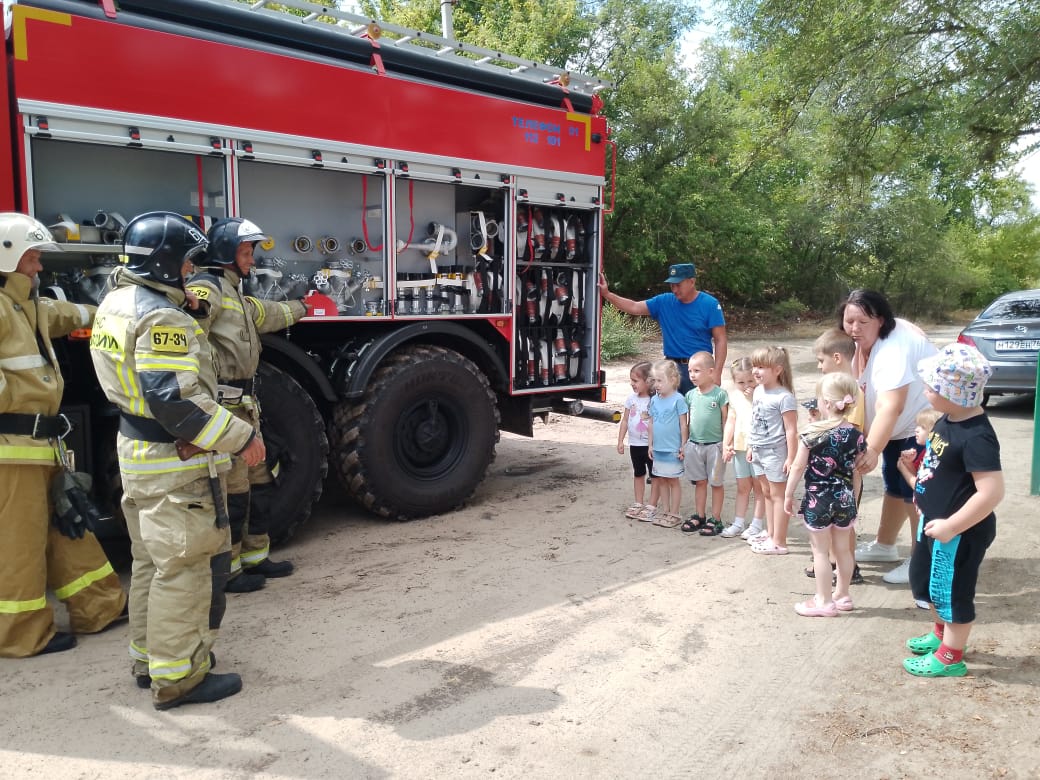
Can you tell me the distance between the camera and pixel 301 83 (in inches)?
203

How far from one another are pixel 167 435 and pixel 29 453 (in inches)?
38.3

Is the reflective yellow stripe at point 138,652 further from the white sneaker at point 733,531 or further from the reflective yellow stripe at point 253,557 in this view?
the white sneaker at point 733,531

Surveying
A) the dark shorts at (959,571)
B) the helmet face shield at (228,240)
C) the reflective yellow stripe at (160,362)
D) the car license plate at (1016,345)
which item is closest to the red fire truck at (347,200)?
the helmet face shield at (228,240)

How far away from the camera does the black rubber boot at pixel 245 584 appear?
459 centimetres

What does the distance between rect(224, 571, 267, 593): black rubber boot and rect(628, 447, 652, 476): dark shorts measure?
8.58 ft

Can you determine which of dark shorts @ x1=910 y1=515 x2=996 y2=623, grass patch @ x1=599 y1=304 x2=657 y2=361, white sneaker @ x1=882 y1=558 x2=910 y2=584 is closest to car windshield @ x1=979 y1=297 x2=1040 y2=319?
grass patch @ x1=599 y1=304 x2=657 y2=361

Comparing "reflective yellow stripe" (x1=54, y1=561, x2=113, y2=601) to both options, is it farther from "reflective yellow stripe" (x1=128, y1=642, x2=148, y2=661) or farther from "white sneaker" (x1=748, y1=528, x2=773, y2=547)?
"white sneaker" (x1=748, y1=528, x2=773, y2=547)

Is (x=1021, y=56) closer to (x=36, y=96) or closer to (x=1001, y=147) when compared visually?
(x=1001, y=147)

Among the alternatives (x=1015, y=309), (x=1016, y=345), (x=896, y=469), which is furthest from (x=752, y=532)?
(x=1015, y=309)

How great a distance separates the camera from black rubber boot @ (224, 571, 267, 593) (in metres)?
4.59

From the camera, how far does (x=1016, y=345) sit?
10156 millimetres

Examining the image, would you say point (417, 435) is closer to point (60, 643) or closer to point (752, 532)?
point (752, 532)

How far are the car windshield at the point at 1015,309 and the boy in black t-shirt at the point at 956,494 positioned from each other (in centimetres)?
812

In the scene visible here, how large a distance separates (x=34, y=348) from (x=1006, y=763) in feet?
13.8
